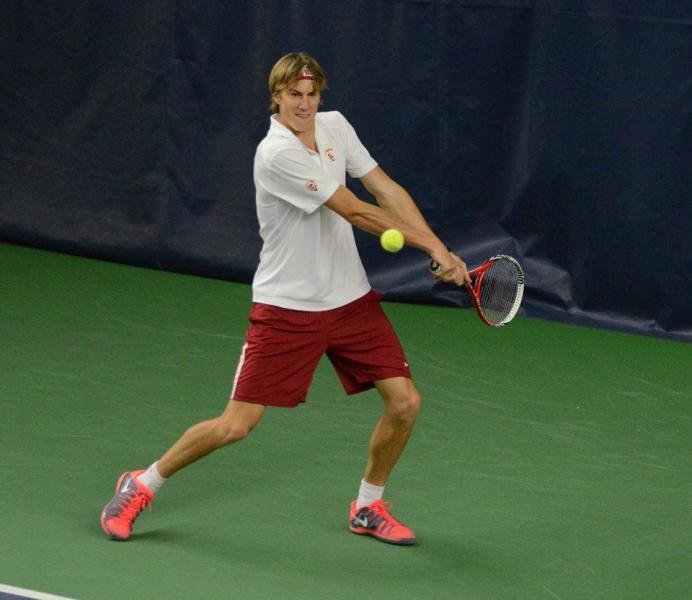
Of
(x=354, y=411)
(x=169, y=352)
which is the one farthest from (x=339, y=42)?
(x=354, y=411)

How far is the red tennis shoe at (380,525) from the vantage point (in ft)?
16.9

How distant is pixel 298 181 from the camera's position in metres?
4.84

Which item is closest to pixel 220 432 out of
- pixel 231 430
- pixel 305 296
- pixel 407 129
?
pixel 231 430

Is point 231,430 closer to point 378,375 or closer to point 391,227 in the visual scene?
point 378,375

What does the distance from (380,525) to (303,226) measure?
1090 millimetres

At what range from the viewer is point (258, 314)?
5.04 meters

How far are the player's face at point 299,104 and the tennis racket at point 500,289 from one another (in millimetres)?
832

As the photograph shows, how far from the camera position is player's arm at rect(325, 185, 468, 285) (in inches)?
188

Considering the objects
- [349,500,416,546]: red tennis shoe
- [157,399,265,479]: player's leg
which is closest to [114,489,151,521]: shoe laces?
[157,399,265,479]: player's leg

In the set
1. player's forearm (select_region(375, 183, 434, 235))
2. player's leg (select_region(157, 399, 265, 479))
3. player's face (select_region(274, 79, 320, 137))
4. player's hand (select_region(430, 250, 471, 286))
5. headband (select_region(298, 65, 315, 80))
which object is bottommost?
player's leg (select_region(157, 399, 265, 479))

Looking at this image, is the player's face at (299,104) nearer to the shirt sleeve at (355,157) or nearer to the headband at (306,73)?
the headband at (306,73)

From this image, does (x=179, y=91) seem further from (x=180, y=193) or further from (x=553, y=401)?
(x=553, y=401)

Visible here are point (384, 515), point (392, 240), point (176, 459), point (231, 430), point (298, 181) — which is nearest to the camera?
point (392, 240)

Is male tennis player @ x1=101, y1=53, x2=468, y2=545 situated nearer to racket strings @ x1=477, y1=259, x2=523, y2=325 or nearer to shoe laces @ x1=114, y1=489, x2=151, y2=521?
shoe laces @ x1=114, y1=489, x2=151, y2=521
